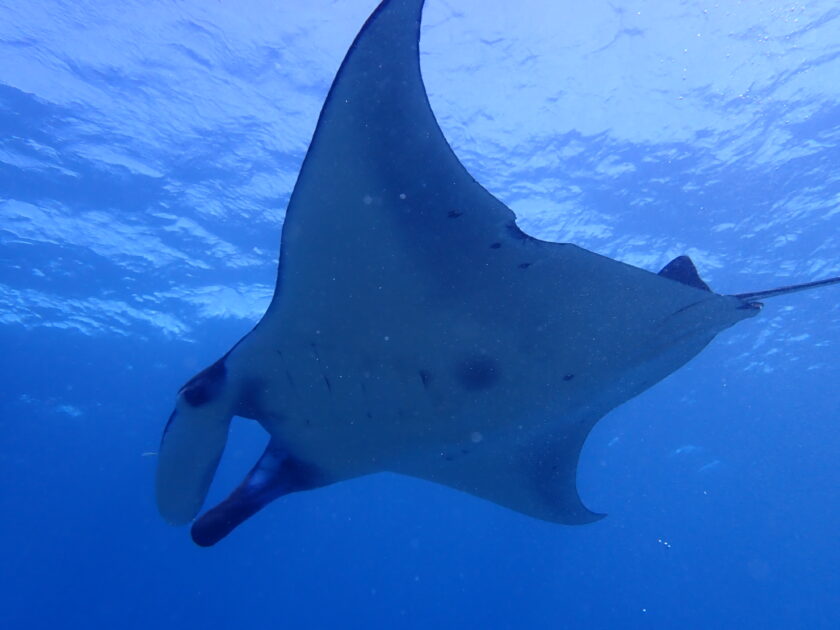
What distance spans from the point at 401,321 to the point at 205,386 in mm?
1094

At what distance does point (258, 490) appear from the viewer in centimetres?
364

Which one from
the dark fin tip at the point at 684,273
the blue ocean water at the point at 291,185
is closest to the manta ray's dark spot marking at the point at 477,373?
the dark fin tip at the point at 684,273

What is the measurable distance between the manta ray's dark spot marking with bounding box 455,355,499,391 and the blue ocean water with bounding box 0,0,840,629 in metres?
7.63

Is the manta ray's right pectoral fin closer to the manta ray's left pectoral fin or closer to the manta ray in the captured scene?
the manta ray

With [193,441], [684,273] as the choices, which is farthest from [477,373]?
[193,441]

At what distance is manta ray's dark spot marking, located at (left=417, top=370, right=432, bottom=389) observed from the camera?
11.4ft

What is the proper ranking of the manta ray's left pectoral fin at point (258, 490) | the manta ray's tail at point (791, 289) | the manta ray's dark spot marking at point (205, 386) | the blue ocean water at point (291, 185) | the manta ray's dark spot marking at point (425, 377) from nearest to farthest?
the manta ray's tail at point (791, 289) → the manta ray's dark spot marking at point (205, 386) → the manta ray's left pectoral fin at point (258, 490) → the manta ray's dark spot marking at point (425, 377) → the blue ocean water at point (291, 185)

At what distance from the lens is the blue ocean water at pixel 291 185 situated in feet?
33.3

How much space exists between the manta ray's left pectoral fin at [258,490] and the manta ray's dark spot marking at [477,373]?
115 cm

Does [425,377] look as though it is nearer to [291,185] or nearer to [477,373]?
[477,373]

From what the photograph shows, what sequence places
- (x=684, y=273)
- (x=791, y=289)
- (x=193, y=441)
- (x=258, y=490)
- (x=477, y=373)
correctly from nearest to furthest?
1. (x=791, y=289)
2. (x=193, y=441)
3. (x=684, y=273)
4. (x=477, y=373)
5. (x=258, y=490)

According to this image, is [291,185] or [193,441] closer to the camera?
[193,441]

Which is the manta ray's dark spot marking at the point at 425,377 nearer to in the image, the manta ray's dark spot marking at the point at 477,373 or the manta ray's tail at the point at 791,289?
the manta ray's dark spot marking at the point at 477,373

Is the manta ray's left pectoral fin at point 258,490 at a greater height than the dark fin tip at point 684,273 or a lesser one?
lesser
